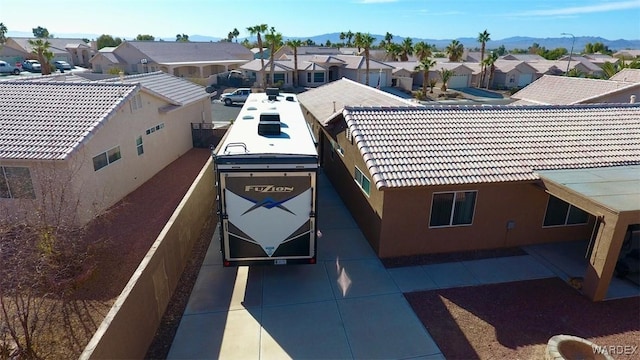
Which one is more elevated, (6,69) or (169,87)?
(169,87)

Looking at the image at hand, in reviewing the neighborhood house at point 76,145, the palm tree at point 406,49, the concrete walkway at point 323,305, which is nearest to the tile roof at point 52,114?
the neighborhood house at point 76,145

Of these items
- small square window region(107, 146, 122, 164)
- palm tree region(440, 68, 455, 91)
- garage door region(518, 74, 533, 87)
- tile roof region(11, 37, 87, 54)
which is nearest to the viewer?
small square window region(107, 146, 122, 164)

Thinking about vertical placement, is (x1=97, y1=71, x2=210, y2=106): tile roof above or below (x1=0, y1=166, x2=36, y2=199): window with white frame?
above

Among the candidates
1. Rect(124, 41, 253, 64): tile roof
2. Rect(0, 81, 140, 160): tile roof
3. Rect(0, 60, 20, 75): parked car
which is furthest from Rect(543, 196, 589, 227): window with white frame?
Rect(0, 60, 20, 75): parked car

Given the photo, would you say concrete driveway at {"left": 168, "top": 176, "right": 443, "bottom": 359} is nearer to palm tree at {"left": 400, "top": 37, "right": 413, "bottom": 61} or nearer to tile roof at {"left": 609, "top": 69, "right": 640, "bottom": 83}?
tile roof at {"left": 609, "top": 69, "right": 640, "bottom": 83}

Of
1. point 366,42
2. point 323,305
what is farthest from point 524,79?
point 323,305

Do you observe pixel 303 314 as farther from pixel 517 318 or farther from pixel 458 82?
pixel 458 82

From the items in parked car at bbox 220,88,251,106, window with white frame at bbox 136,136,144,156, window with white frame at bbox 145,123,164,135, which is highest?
window with white frame at bbox 145,123,164,135

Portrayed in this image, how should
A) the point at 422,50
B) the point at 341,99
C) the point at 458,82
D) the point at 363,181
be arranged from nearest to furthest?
the point at 363,181, the point at 341,99, the point at 458,82, the point at 422,50
